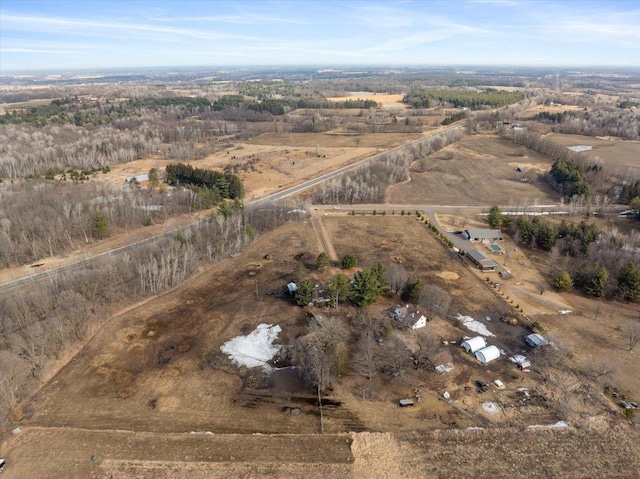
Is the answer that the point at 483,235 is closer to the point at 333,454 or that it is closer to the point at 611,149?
the point at 333,454

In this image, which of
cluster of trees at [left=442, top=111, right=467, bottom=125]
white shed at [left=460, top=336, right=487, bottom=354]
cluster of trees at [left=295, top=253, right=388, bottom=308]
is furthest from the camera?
cluster of trees at [left=442, top=111, right=467, bottom=125]

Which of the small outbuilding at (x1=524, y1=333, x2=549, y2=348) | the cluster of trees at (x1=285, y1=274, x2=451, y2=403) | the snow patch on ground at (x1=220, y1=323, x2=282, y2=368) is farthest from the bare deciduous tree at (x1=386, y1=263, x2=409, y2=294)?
the snow patch on ground at (x1=220, y1=323, x2=282, y2=368)

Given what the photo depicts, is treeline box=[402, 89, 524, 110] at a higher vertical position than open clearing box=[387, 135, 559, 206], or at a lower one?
higher

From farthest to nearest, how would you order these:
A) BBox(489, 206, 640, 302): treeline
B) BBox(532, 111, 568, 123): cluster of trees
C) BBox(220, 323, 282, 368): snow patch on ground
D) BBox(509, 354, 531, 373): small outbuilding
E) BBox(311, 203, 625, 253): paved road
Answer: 1. BBox(532, 111, 568, 123): cluster of trees
2. BBox(311, 203, 625, 253): paved road
3. BBox(489, 206, 640, 302): treeline
4. BBox(220, 323, 282, 368): snow patch on ground
5. BBox(509, 354, 531, 373): small outbuilding

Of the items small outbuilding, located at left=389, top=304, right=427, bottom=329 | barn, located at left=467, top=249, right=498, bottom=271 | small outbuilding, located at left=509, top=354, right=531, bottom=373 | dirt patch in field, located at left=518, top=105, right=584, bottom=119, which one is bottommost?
small outbuilding, located at left=509, top=354, right=531, bottom=373

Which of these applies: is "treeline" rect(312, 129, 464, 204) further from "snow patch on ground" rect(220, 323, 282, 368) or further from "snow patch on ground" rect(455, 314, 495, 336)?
"snow patch on ground" rect(220, 323, 282, 368)

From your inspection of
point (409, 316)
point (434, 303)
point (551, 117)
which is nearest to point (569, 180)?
point (434, 303)
